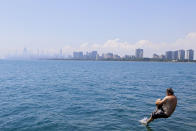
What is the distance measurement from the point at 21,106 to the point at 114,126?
10.1 m

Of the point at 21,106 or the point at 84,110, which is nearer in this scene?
the point at 84,110

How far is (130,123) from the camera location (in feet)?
46.3

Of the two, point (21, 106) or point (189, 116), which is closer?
point (189, 116)

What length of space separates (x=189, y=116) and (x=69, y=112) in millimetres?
9732

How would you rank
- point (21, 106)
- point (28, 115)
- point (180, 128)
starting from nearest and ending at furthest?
point (180, 128) → point (28, 115) → point (21, 106)

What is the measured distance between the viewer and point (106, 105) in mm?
19656

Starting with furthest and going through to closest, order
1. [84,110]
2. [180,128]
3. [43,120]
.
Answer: [84,110] < [43,120] < [180,128]

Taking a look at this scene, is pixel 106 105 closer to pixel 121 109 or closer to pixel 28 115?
pixel 121 109

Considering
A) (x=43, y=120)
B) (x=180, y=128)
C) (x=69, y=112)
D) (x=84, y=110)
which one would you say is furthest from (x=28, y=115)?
(x=180, y=128)

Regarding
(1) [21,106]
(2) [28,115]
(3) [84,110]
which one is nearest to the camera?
(2) [28,115]

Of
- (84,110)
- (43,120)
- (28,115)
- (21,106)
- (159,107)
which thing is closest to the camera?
(159,107)

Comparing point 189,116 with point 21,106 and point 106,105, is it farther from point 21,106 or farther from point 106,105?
point 21,106

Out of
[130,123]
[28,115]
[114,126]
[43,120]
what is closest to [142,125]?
[130,123]

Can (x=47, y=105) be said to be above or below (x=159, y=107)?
below
